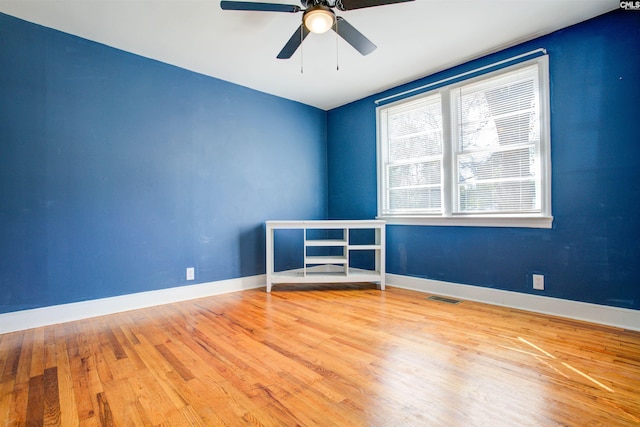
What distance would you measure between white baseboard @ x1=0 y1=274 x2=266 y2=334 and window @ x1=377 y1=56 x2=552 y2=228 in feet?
7.37

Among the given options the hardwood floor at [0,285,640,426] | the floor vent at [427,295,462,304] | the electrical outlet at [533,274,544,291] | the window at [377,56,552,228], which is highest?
the window at [377,56,552,228]

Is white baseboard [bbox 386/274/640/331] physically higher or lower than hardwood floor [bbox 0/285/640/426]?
higher

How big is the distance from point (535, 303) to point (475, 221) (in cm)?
91

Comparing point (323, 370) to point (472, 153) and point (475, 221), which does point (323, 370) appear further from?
point (472, 153)

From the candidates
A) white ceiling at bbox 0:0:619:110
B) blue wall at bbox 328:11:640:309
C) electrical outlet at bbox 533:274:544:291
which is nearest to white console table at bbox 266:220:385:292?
blue wall at bbox 328:11:640:309

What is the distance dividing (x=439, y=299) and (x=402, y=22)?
8.89ft

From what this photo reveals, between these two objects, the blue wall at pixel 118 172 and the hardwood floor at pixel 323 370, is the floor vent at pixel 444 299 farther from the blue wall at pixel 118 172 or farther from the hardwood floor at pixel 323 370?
the blue wall at pixel 118 172

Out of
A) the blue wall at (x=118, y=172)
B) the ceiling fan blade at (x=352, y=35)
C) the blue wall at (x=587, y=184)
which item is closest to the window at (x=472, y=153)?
the blue wall at (x=587, y=184)

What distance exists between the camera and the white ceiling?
2318mm

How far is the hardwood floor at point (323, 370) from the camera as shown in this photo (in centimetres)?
135

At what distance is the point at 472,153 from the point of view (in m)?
3.14

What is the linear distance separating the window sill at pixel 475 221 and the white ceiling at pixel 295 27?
1.69 metres

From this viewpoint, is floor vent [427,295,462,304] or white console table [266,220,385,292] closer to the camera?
floor vent [427,295,462,304]

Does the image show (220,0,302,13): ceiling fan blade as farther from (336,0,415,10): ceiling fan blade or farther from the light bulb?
(336,0,415,10): ceiling fan blade
